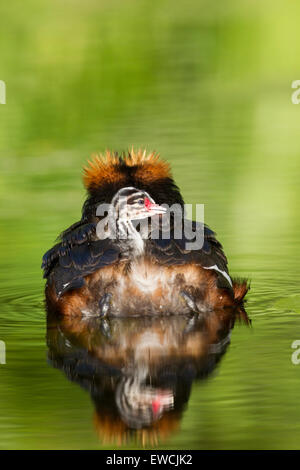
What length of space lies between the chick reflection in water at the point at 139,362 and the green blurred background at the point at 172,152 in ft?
0.38

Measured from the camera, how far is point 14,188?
14.3 metres

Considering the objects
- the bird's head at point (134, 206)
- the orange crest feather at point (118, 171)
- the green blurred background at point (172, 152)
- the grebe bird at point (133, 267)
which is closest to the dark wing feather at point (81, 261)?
the grebe bird at point (133, 267)

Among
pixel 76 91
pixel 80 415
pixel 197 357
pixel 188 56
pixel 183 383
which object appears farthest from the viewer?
pixel 188 56

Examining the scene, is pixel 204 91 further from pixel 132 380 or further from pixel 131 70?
pixel 132 380

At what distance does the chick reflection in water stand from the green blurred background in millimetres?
117

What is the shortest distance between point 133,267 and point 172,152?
7036 mm

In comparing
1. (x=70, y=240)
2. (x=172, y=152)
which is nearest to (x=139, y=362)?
(x=70, y=240)

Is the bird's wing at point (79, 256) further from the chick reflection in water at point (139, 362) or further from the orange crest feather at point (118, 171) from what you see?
the orange crest feather at point (118, 171)

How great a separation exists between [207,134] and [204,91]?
3629 millimetres

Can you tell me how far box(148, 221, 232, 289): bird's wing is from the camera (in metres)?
8.77

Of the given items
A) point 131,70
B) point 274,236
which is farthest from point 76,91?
point 274,236

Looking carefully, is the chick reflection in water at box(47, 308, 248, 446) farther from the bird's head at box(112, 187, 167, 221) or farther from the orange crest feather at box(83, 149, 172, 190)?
the orange crest feather at box(83, 149, 172, 190)

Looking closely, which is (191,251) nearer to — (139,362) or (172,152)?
(139,362)

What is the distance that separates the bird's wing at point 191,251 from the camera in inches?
345
